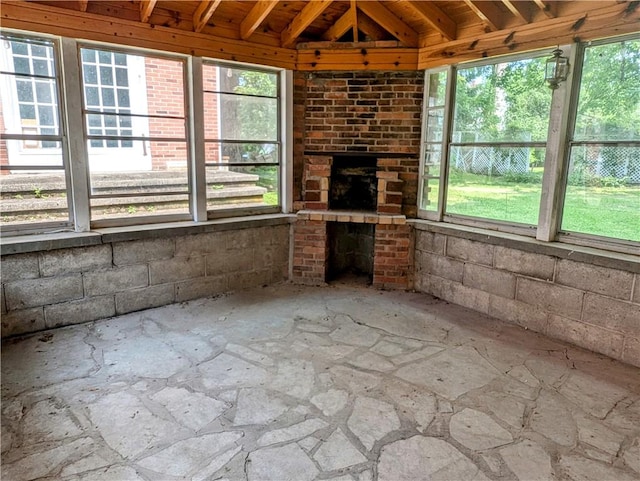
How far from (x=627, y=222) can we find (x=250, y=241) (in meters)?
3.18

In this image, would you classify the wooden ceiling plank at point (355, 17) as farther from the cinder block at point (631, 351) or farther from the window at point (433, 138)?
the cinder block at point (631, 351)

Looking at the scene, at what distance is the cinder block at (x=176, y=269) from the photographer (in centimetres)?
378

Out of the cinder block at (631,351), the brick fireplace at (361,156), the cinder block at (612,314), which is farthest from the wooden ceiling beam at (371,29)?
the cinder block at (631,351)

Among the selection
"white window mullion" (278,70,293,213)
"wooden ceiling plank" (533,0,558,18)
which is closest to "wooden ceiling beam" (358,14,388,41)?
"white window mullion" (278,70,293,213)

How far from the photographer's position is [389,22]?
396cm

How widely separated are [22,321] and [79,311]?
15.0 inches

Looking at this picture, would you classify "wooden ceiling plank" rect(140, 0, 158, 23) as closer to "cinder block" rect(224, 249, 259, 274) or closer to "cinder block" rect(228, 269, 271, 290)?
"cinder block" rect(224, 249, 259, 274)

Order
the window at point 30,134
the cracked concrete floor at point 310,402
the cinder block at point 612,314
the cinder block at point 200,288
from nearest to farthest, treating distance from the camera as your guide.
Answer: the cracked concrete floor at point 310,402 < the cinder block at point 612,314 < the window at point 30,134 < the cinder block at point 200,288

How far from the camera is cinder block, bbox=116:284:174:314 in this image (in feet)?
12.0

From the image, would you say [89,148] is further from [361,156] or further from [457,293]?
[457,293]

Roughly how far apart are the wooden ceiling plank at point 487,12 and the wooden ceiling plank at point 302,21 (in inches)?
45.6

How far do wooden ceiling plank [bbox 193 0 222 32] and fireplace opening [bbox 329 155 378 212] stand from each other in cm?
182

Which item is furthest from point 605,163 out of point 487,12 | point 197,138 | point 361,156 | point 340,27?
point 197,138

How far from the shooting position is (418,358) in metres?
2.98
